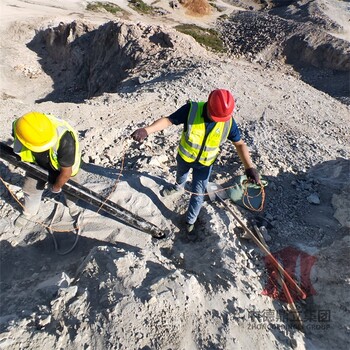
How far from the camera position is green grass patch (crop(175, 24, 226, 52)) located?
1878 cm

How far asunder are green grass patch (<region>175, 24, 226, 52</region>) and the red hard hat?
15.6 m

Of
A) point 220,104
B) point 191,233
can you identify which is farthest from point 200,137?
point 191,233

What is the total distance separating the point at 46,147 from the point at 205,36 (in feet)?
60.3

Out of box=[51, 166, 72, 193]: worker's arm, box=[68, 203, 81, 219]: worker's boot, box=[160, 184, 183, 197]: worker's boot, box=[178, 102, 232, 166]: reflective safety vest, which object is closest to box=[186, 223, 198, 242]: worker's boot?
box=[160, 184, 183, 197]: worker's boot

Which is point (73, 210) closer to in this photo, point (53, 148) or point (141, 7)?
point (53, 148)

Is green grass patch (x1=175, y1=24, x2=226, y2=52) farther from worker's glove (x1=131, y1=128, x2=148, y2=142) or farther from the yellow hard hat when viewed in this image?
the yellow hard hat

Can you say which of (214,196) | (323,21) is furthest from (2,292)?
(323,21)

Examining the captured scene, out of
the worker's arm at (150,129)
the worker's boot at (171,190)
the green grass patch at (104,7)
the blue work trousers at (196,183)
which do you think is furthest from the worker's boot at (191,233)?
the green grass patch at (104,7)

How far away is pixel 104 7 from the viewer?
23359 millimetres

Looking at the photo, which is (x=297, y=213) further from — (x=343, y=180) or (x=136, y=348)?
(x=136, y=348)

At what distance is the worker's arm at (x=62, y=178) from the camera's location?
415cm

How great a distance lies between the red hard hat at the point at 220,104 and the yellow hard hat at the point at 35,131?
189 centimetres

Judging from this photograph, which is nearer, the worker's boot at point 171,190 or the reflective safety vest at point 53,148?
the reflective safety vest at point 53,148

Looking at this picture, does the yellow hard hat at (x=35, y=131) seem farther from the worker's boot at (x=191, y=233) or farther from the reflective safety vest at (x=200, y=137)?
the worker's boot at (x=191, y=233)
